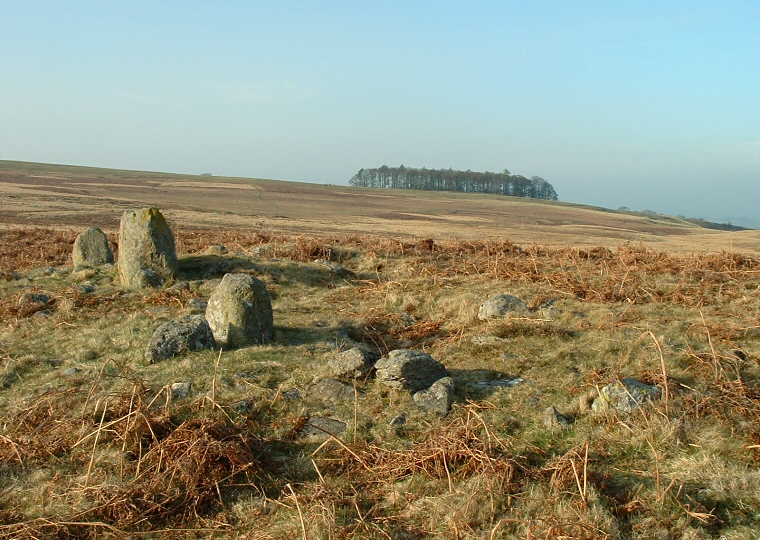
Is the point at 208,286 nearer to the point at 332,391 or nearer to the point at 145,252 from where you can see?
the point at 145,252

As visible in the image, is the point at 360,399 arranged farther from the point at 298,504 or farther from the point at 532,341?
the point at 532,341

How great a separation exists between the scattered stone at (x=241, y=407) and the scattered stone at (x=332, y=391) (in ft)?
2.57

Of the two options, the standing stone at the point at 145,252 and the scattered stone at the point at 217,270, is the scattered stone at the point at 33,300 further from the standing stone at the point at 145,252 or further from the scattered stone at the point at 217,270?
the scattered stone at the point at 217,270

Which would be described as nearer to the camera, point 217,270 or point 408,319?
point 408,319

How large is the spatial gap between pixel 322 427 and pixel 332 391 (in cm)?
80

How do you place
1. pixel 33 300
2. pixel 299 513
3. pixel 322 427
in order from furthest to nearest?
pixel 33 300
pixel 322 427
pixel 299 513

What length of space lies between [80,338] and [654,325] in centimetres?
896

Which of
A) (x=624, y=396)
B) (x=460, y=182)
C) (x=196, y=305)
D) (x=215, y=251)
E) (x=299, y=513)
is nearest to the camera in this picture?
(x=299, y=513)

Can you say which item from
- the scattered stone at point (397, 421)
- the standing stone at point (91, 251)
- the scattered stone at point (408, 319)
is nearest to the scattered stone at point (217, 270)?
the standing stone at point (91, 251)

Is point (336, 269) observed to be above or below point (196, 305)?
above

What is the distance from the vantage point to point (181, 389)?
696cm

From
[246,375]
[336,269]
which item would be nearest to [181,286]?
[336,269]

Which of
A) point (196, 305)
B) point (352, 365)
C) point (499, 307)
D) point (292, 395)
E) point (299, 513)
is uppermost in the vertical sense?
point (499, 307)

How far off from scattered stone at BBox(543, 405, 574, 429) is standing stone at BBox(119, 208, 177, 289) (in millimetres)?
9335
